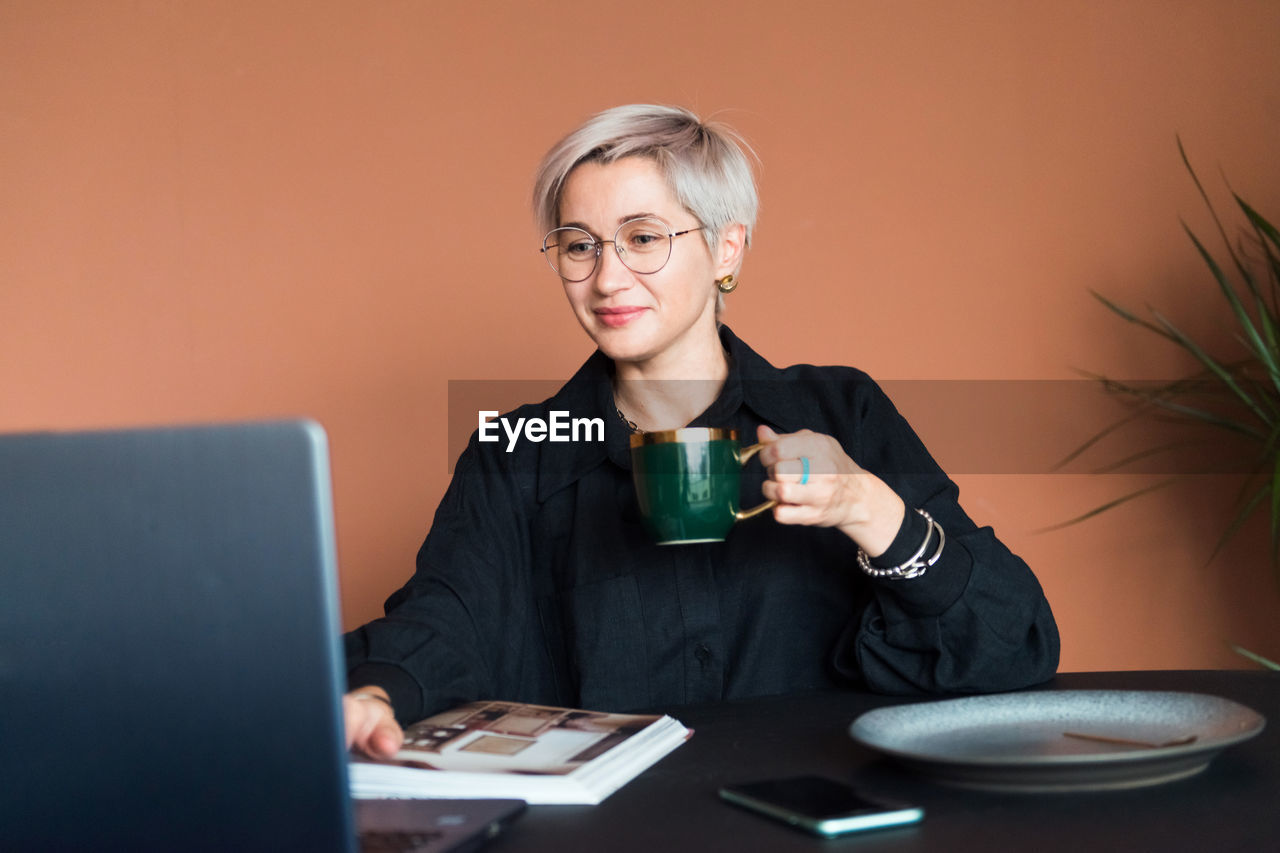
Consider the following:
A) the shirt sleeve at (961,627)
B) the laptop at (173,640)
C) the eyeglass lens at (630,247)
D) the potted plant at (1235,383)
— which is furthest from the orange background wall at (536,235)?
the laptop at (173,640)

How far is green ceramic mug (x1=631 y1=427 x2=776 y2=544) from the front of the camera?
1.24m

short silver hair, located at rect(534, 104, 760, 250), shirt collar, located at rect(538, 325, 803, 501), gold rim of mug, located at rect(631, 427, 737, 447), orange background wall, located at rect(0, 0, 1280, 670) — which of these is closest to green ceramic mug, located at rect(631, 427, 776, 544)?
gold rim of mug, located at rect(631, 427, 737, 447)

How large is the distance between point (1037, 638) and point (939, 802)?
2.01ft

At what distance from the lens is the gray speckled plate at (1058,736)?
0.82 meters

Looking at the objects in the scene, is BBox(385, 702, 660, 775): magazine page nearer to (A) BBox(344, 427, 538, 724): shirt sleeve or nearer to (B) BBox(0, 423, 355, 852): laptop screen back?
(A) BBox(344, 427, 538, 724): shirt sleeve

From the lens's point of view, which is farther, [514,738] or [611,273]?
[611,273]

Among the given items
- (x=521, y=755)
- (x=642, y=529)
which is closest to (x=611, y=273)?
(x=642, y=529)

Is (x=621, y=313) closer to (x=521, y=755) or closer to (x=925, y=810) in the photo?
(x=521, y=755)

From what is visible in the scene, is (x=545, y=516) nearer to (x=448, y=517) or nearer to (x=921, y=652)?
(x=448, y=517)

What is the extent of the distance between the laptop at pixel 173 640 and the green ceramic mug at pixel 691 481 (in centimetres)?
69

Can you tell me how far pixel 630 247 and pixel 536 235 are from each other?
102cm

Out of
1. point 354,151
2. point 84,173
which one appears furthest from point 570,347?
point 84,173

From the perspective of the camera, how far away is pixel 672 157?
5.61 feet

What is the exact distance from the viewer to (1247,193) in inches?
112
